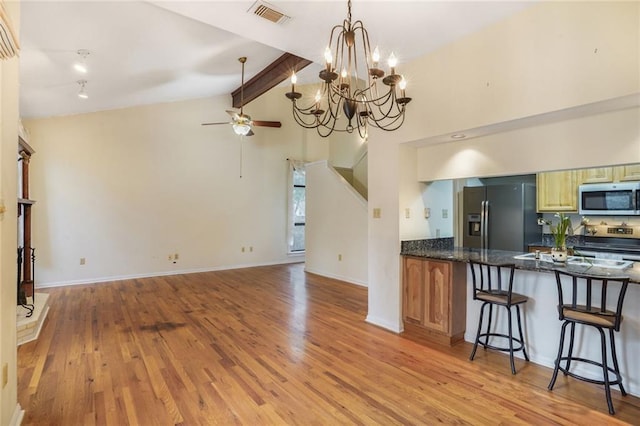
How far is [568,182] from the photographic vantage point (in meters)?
4.20

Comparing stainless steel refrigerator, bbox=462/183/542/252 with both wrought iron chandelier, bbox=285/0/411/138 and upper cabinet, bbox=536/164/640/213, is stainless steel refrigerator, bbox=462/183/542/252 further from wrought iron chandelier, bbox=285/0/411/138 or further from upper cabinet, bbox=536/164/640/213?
wrought iron chandelier, bbox=285/0/411/138

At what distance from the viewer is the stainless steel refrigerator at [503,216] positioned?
14.9ft

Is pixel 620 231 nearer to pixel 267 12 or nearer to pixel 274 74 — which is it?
pixel 267 12

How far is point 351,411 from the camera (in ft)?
7.10

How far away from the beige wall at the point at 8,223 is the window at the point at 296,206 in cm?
618

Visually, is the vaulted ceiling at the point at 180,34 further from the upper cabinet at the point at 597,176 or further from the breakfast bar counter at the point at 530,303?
the upper cabinet at the point at 597,176

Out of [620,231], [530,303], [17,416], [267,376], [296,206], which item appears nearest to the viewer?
[17,416]

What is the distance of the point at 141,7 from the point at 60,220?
4.40 m

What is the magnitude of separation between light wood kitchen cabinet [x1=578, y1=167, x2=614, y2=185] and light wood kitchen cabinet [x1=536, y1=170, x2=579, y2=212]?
A: 0.08 m

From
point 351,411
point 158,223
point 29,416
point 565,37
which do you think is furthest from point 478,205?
point 158,223

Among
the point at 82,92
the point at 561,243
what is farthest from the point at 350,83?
the point at 82,92

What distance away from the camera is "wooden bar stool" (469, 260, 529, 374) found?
8.86ft

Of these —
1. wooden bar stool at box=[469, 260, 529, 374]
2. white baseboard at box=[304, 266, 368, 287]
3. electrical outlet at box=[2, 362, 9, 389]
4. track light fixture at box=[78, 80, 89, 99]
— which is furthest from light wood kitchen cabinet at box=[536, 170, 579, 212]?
track light fixture at box=[78, 80, 89, 99]

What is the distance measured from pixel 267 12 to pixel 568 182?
4.17m
